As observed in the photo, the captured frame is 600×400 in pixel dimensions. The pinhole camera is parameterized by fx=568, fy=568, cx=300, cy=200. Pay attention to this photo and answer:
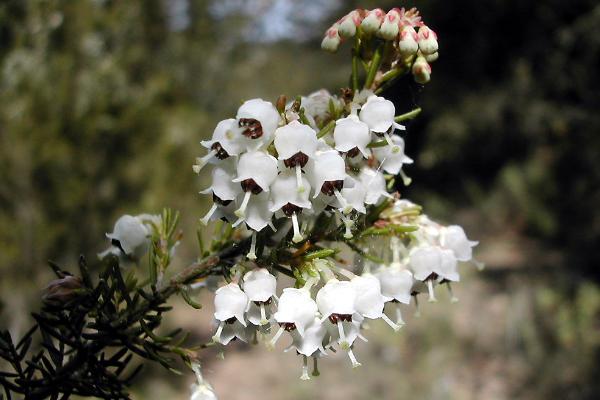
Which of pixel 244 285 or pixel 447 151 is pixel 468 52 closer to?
pixel 447 151

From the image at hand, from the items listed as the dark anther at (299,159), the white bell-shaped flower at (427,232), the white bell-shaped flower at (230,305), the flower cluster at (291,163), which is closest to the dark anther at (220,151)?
the flower cluster at (291,163)

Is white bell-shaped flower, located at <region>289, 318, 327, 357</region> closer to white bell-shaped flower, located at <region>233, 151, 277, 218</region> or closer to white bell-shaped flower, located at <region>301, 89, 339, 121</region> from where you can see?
white bell-shaped flower, located at <region>233, 151, 277, 218</region>

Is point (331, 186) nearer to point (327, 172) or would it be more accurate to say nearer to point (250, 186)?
point (327, 172)

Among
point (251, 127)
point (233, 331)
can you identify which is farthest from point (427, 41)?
point (233, 331)

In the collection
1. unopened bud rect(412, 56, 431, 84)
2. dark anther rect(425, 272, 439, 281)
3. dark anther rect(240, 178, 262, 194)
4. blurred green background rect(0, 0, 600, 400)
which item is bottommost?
dark anther rect(240, 178, 262, 194)

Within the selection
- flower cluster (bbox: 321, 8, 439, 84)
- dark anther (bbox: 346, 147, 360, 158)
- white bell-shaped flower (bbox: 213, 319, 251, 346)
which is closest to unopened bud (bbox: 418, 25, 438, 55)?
flower cluster (bbox: 321, 8, 439, 84)

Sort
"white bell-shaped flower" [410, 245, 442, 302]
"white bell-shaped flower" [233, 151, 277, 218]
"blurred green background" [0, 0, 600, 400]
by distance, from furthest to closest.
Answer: "blurred green background" [0, 0, 600, 400] < "white bell-shaped flower" [410, 245, 442, 302] < "white bell-shaped flower" [233, 151, 277, 218]

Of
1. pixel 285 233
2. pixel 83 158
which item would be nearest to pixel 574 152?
pixel 83 158
